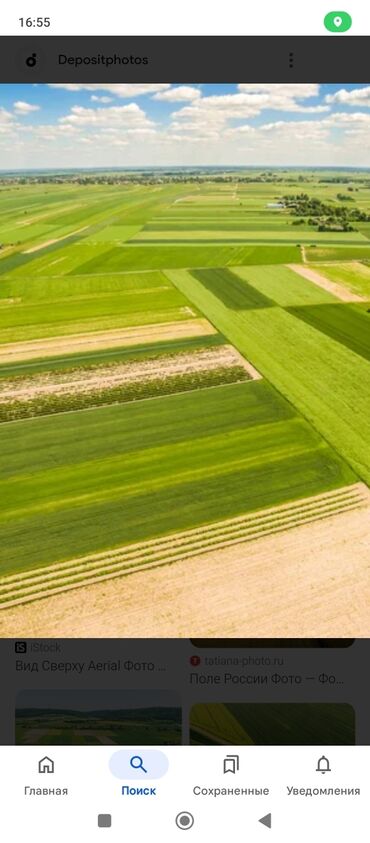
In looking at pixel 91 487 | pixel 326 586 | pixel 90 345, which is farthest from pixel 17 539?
pixel 90 345

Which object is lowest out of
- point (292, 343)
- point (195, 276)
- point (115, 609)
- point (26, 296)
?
point (115, 609)

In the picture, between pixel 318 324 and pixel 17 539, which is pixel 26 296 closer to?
pixel 318 324
